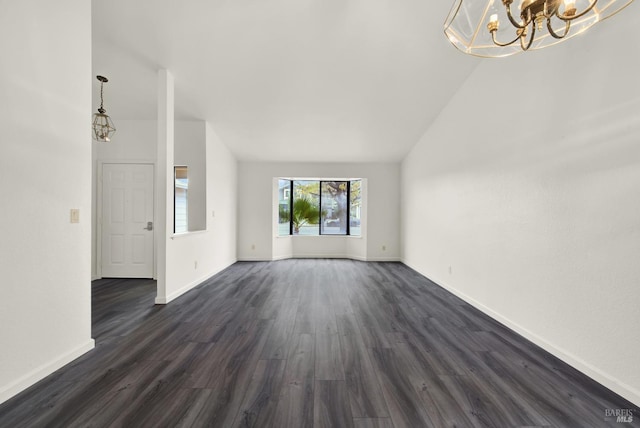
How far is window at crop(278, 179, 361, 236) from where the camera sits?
708cm

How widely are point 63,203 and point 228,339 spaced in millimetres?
1687

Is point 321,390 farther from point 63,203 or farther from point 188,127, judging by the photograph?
point 188,127

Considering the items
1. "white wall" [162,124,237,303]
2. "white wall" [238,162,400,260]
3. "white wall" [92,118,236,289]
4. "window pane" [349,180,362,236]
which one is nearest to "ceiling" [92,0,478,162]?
"white wall" [92,118,236,289]

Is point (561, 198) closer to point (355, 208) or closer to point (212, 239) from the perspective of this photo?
point (212, 239)

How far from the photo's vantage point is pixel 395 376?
6.04 feet

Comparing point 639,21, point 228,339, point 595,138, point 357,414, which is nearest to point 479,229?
point 595,138

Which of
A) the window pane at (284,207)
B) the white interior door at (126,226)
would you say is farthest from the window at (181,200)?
the window pane at (284,207)

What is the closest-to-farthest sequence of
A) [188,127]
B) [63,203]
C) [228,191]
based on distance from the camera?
[63,203], [188,127], [228,191]

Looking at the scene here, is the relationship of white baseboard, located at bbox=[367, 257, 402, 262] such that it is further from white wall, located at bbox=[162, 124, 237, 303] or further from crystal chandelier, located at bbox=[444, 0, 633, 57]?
crystal chandelier, located at bbox=[444, 0, 633, 57]

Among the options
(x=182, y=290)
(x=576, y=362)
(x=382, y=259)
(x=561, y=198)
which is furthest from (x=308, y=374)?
(x=382, y=259)

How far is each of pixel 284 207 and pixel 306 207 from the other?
59cm

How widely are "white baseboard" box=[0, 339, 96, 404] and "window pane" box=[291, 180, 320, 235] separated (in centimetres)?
516

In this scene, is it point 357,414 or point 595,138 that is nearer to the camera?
point 357,414

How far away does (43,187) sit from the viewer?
72.6 inches
